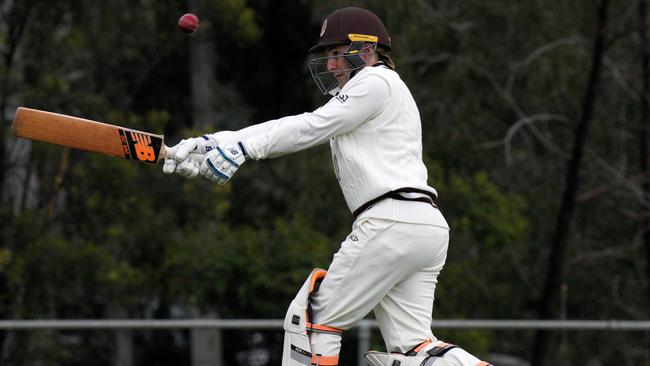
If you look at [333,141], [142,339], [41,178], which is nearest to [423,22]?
[41,178]

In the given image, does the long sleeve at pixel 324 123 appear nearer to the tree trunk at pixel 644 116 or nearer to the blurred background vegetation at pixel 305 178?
the blurred background vegetation at pixel 305 178

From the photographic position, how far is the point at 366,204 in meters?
5.62

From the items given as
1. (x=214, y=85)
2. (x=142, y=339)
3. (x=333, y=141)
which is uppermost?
(x=214, y=85)

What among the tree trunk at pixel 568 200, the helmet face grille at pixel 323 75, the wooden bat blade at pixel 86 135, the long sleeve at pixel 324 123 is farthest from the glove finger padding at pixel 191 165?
the tree trunk at pixel 568 200

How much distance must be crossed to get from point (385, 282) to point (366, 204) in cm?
36

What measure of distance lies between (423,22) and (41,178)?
15.7 feet

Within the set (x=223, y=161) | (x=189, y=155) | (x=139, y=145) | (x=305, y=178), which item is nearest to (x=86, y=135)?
(x=139, y=145)

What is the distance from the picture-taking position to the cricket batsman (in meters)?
5.53

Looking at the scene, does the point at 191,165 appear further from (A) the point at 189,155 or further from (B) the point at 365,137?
(B) the point at 365,137

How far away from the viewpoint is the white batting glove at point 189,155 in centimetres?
558

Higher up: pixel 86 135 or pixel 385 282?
pixel 86 135

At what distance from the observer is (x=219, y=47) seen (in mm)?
17062

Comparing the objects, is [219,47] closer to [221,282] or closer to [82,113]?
[82,113]

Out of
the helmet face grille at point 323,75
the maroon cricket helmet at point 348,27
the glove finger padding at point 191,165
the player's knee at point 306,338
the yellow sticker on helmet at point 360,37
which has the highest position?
the maroon cricket helmet at point 348,27
